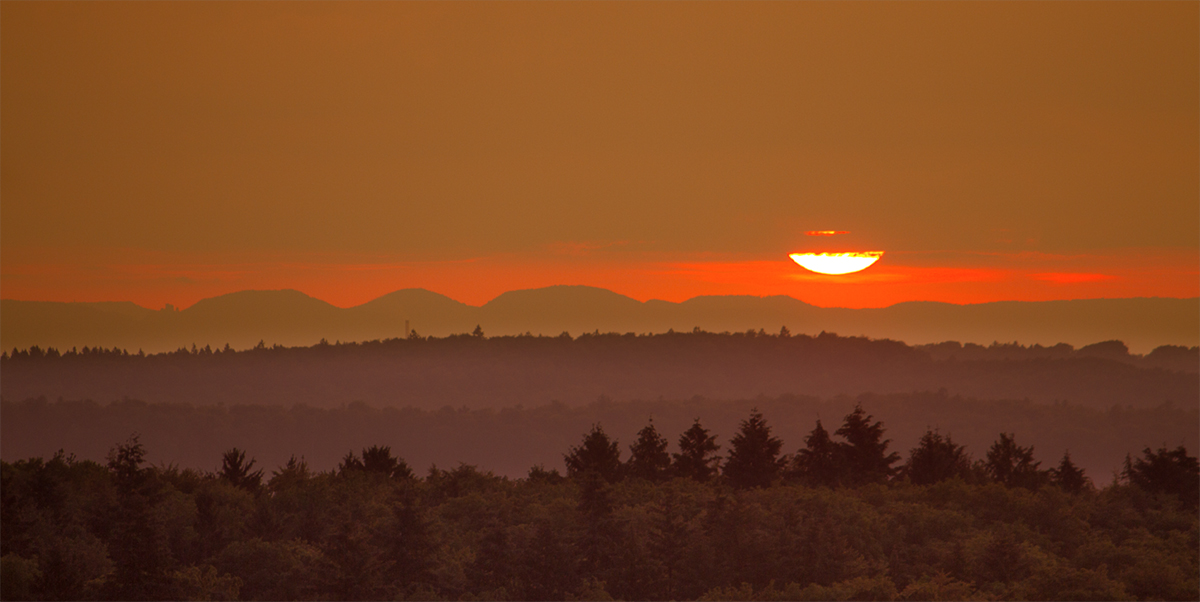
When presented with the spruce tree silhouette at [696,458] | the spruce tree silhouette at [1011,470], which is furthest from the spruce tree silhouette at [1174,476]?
the spruce tree silhouette at [696,458]

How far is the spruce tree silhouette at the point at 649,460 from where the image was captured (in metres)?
95.4

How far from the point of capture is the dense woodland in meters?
55.3

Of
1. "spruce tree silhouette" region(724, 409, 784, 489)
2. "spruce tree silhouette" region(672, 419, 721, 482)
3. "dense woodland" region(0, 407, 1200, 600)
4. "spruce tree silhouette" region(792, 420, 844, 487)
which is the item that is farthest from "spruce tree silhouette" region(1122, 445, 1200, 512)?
"spruce tree silhouette" region(672, 419, 721, 482)

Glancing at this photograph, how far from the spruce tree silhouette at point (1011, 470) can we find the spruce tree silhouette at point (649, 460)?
89.3 ft

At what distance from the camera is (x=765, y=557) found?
63.5m

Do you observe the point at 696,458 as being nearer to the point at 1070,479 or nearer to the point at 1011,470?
the point at 1011,470

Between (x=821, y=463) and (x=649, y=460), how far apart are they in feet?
47.2

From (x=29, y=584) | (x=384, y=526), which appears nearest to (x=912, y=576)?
(x=384, y=526)

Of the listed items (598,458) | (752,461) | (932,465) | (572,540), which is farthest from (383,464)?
(932,465)

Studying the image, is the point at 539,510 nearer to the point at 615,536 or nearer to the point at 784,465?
the point at 615,536

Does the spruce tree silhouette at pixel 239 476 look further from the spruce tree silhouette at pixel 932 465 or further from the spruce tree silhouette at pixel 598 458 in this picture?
the spruce tree silhouette at pixel 932 465

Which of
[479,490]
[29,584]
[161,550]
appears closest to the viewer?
[29,584]

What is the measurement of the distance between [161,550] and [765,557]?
31.5m

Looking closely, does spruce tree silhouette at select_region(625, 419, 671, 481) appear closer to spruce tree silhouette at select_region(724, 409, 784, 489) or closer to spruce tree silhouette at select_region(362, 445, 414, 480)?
spruce tree silhouette at select_region(724, 409, 784, 489)
